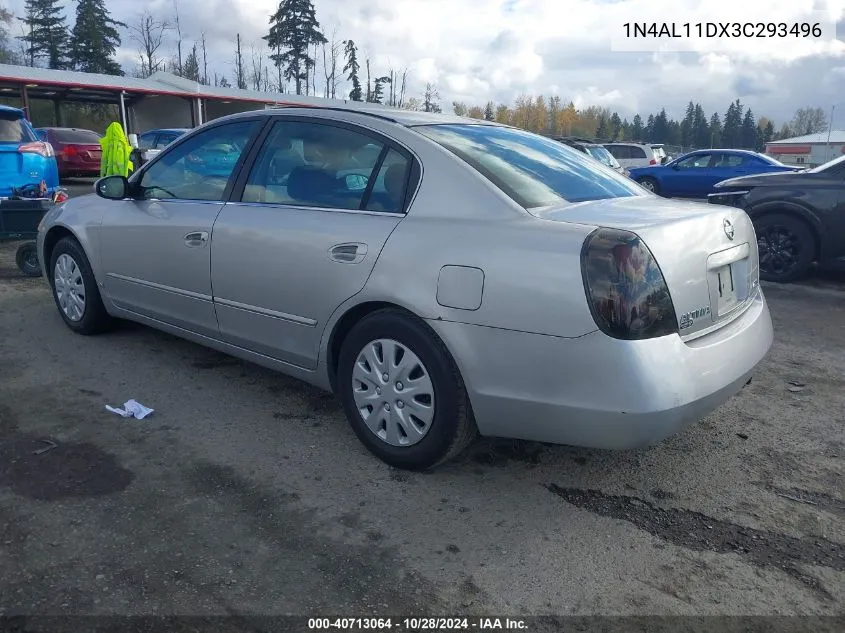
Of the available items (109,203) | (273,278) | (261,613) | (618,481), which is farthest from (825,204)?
(261,613)

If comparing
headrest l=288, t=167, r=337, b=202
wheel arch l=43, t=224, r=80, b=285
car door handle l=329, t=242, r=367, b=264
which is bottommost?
wheel arch l=43, t=224, r=80, b=285

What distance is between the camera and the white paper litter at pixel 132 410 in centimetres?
386

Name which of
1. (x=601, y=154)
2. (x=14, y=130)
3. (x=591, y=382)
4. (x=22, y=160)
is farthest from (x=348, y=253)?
(x=601, y=154)

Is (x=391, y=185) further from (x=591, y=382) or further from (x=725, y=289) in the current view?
(x=725, y=289)

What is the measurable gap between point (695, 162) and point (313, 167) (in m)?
17.8

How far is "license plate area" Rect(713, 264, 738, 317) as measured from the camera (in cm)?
302

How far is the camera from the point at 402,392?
316 centimetres

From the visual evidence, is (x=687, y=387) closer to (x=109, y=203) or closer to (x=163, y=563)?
(x=163, y=563)

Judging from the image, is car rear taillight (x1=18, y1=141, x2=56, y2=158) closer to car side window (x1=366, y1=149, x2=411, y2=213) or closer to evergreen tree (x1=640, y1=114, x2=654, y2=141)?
car side window (x1=366, y1=149, x2=411, y2=213)

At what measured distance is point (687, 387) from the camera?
2.72 m

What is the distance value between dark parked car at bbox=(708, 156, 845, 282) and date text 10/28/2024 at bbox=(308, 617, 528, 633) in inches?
272

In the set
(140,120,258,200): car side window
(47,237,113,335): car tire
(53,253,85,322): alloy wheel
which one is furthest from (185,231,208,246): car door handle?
(53,253,85,322): alloy wheel

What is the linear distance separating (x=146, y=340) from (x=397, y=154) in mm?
2800

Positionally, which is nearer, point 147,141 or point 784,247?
point 784,247
